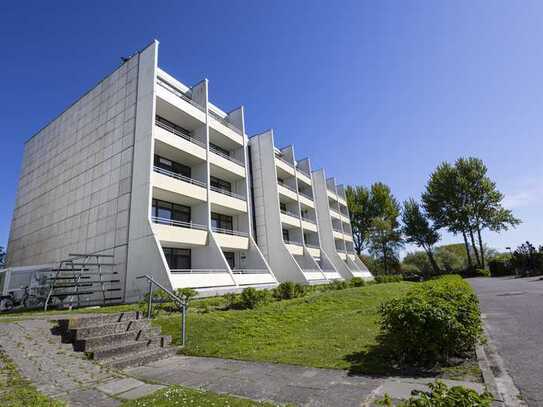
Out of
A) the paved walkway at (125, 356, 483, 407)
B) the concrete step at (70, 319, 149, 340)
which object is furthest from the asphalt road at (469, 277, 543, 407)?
the concrete step at (70, 319, 149, 340)

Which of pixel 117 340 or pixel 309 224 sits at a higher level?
pixel 309 224

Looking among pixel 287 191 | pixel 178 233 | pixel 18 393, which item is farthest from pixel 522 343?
pixel 287 191

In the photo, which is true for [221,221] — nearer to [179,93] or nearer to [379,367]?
[179,93]

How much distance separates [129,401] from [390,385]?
3805 millimetres

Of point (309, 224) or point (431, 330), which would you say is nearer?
point (431, 330)

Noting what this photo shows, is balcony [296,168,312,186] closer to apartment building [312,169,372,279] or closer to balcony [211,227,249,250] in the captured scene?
apartment building [312,169,372,279]

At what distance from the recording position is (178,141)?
63.3 ft

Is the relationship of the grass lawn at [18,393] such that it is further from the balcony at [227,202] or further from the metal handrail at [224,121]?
the metal handrail at [224,121]

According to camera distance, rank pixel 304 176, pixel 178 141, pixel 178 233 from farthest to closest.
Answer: pixel 304 176
pixel 178 141
pixel 178 233

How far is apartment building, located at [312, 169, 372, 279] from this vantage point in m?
38.0

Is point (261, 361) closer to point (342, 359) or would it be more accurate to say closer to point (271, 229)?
point (342, 359)

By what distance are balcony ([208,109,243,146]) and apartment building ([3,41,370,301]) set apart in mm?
122

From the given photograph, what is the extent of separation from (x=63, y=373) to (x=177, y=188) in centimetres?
1397

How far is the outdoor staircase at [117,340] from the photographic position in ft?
19.9
